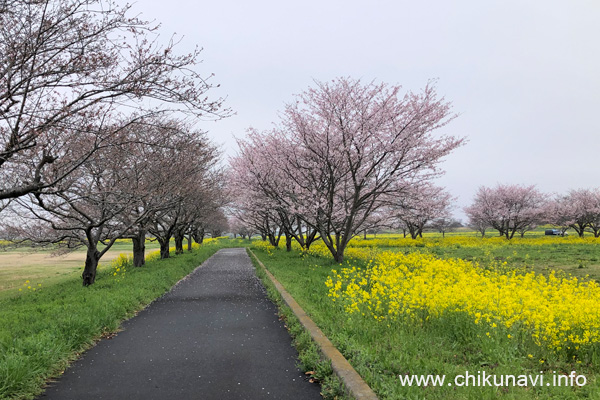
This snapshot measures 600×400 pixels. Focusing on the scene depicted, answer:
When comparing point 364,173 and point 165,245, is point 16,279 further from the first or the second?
point 364,173

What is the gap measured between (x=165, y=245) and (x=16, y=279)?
7.70 m

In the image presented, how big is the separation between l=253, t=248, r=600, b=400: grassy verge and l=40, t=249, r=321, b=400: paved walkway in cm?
74

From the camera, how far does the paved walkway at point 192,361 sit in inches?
159

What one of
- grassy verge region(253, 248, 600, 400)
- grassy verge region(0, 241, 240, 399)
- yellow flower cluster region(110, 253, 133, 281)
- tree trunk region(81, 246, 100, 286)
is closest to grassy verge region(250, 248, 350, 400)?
grassy verge region(253, 248, 600, 400)

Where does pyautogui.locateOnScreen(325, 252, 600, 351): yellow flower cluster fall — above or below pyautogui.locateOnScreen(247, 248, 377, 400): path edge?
above

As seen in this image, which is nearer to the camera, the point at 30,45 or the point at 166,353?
the point at 30,45

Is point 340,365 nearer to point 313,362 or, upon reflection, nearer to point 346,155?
point 313,362

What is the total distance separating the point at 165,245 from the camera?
938 inches

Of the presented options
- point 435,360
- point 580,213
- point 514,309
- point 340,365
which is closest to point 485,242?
point 580,213

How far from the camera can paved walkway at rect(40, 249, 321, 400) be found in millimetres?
4047

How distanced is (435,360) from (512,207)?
4870 centimetres

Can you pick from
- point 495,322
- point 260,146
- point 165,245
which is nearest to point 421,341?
point 495,322

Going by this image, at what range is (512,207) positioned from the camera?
46250mm

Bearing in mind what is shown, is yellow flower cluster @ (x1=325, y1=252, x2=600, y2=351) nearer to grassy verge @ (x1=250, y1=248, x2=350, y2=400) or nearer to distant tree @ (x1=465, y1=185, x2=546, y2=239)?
grassy verge @ (x1=250, y1=248, x2=350, y2=400)
